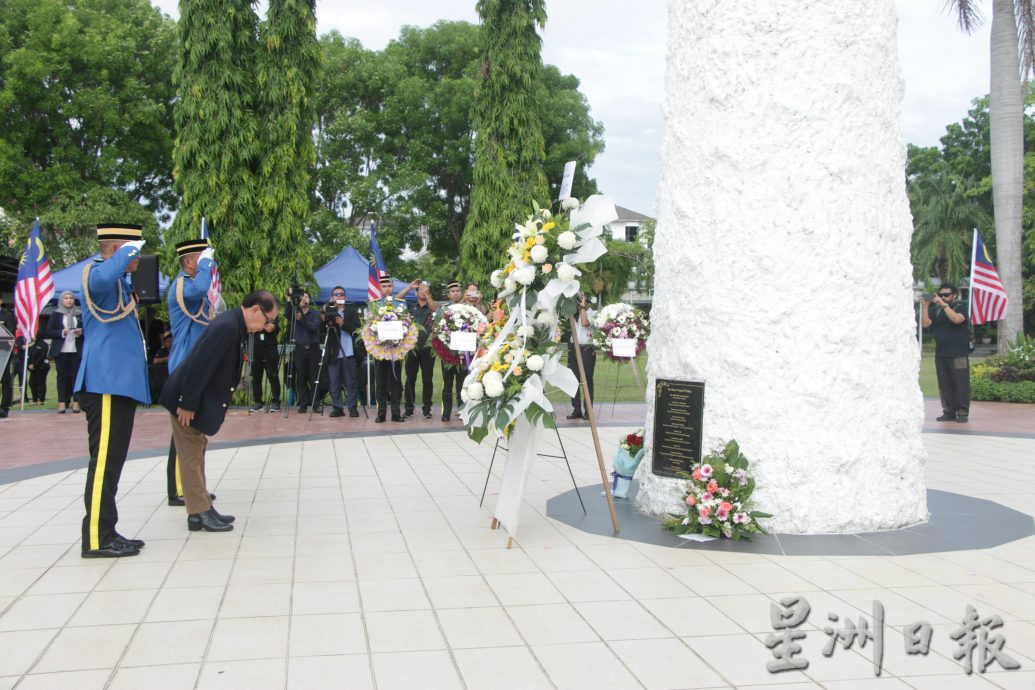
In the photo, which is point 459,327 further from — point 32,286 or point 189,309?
point 32,286

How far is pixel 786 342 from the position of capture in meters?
6.61

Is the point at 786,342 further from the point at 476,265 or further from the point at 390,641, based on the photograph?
the point at 476,265

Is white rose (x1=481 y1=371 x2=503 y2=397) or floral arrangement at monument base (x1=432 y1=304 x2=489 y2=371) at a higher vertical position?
floral arrangement at monument base (x1=432 y1=304 x2=489 y2=371)

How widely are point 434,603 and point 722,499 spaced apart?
8.02 feet

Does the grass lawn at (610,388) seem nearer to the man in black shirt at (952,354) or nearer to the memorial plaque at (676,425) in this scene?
the man in black shirt at (952,354)

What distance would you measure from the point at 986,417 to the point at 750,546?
11.4 m

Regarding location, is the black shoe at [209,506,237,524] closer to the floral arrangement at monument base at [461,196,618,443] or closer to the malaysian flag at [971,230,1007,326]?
the floral arrangement at monument base at [461,196,618,443]

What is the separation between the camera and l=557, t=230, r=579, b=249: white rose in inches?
255

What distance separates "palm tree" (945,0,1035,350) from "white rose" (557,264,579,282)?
18.3 meters

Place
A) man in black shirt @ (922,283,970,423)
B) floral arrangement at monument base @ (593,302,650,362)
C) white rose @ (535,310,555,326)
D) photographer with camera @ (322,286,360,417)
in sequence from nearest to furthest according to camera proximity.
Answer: white rose @ (535,310,555,326) < floral arrangement at monument base @ (593,302,650,362) < man in black shirt @ (922,283,970,423) < photographer with camera @ (322,286,360,417)

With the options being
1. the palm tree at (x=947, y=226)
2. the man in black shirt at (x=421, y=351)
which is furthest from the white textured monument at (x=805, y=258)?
the palm tree at (x=947, y=226)

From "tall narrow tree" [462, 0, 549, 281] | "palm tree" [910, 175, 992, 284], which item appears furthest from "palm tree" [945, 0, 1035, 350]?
"palm tree" [910, 175, 992, 284]

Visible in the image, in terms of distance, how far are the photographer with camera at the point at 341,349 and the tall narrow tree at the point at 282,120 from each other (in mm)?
2622

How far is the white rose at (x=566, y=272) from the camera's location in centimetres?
646
